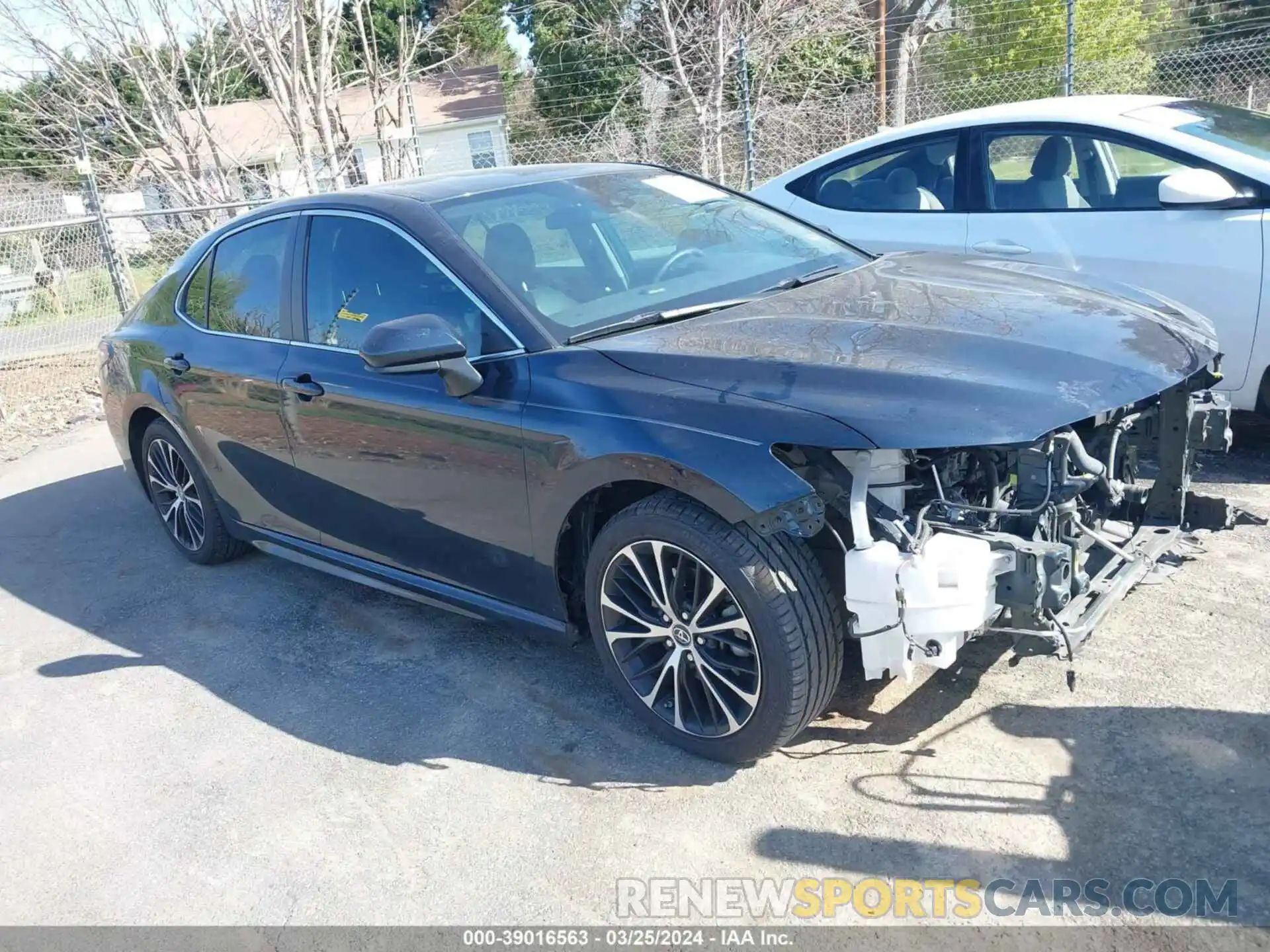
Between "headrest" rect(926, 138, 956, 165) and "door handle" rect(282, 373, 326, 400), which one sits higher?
"headrest" rect(926, 138, 956, 165)

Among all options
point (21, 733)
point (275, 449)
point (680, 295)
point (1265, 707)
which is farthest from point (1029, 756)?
point (21, 733)

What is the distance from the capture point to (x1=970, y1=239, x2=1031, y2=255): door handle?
17.2 feet

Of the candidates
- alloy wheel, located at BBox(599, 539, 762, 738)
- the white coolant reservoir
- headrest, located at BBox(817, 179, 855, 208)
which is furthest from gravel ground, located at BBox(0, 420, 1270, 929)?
headrest, located at BBox(817, 179, 855, 208)

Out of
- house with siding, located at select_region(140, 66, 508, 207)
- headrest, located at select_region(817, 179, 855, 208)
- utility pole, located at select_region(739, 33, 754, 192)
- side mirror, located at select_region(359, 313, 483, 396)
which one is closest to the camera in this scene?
side mirror, located at select_region(359, 313, 483, 396)

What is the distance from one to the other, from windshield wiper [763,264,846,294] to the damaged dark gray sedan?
20 millimetres

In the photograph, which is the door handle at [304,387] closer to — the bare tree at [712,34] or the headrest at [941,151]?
the headrest at [941,151]

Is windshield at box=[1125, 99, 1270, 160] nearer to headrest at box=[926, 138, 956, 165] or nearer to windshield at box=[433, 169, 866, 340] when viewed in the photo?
headrest at box=[926, 138, 956, 165]

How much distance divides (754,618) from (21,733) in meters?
2.98

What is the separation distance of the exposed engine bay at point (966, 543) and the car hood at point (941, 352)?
0.16 m

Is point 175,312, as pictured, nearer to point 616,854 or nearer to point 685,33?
point 616,854

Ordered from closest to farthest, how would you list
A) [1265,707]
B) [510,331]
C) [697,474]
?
1. [697,474]
2. [1265,707]
3. [510,331]

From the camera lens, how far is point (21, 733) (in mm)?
4074

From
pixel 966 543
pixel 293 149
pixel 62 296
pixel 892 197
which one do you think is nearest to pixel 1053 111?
pixel 892 197
